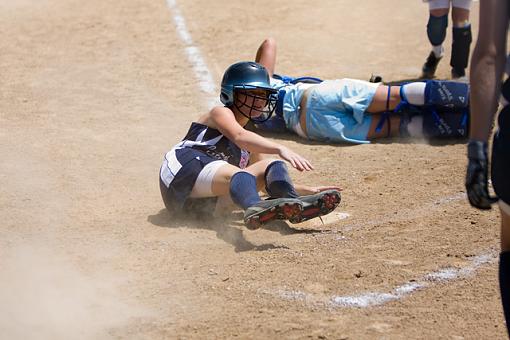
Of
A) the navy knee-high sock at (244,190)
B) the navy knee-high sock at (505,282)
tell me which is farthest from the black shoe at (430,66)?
the navy knee-high sock at (505,282)

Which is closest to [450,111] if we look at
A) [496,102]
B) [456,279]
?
[456,279]

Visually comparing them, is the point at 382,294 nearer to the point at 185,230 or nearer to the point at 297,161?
the point at 297,161

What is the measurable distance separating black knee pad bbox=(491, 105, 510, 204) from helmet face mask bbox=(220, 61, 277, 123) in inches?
106

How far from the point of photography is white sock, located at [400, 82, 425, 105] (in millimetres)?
6949

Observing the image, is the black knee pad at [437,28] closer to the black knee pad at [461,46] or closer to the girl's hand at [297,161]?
the black knee pad at [461,46]

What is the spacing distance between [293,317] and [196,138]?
74.1 inches

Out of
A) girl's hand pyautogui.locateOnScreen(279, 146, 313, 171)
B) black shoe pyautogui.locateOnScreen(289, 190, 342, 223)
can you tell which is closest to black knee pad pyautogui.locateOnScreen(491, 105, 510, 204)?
girl's hand pyautogui.locateOnScreen(279, 146, 313, 171)

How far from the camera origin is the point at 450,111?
7023 mm

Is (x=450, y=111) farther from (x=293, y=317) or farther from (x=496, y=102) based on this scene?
(x=496, y=102)

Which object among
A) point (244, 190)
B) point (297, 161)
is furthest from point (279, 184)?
point (297, 161)

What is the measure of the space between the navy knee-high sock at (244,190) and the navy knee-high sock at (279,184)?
104mm

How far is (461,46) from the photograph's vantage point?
845 cm

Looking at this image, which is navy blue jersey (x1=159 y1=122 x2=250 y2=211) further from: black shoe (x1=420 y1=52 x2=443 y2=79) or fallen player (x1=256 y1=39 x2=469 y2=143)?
black shoe (x1=420 y1=52 x2=443 y2=79)

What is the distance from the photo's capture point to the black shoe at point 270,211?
4.82 meters
